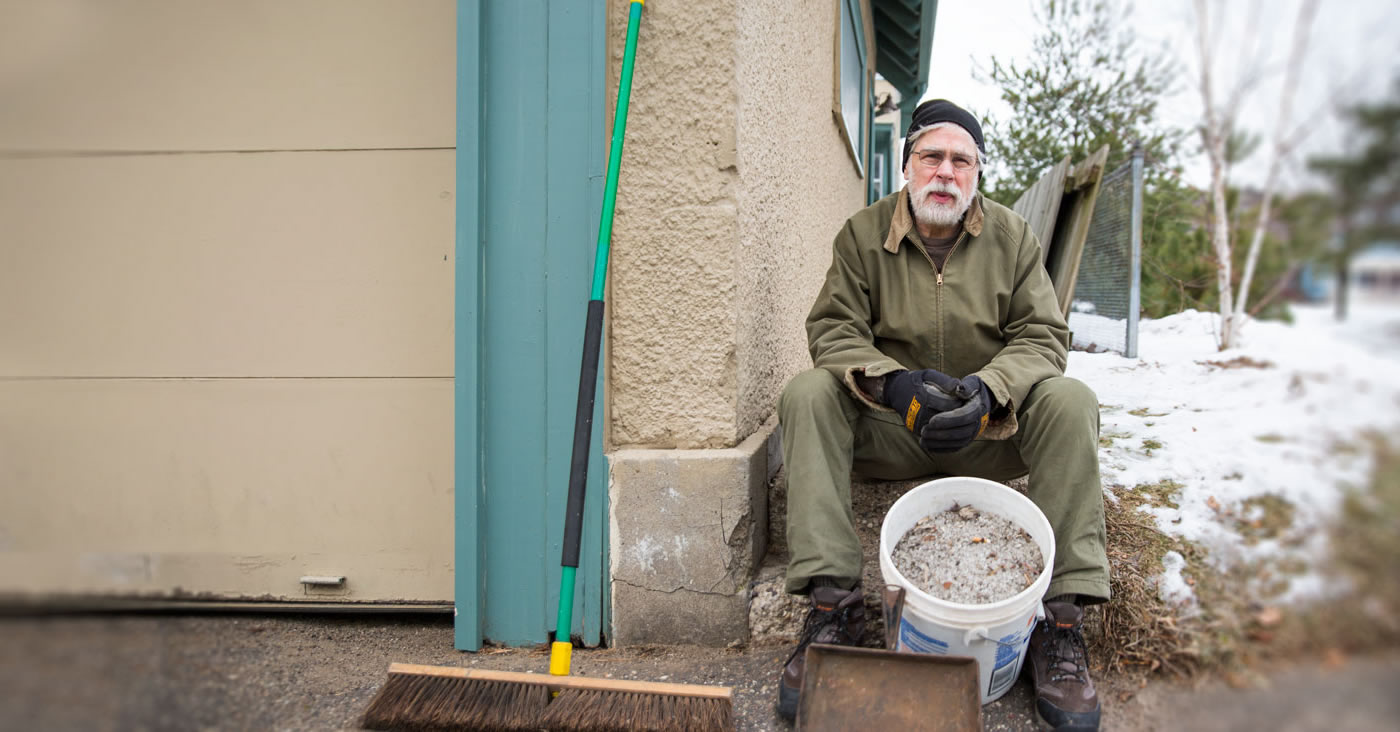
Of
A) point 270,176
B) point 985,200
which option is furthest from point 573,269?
point 985,200

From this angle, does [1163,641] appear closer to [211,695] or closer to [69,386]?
[211,695]

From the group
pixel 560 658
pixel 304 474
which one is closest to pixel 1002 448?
pixel 560 658

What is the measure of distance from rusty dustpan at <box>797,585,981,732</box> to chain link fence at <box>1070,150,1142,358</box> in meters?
0.67

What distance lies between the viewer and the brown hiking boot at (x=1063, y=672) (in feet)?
5.55

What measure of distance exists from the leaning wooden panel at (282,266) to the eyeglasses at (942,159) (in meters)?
1.30

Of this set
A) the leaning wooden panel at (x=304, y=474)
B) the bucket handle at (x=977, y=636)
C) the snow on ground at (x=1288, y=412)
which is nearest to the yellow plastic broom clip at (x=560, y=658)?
the leaning wooden panel at (x=304, y=474)

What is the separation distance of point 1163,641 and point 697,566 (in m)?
1.05

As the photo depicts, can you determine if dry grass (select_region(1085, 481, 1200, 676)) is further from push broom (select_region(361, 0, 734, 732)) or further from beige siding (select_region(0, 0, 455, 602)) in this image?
beige siding (select_region(0, 0, 455, 602))

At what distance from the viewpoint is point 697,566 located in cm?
210

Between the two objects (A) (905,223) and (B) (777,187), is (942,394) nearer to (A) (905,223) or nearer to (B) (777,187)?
(A) (905,223)

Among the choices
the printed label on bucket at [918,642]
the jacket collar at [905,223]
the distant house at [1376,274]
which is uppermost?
the jacket collar at [905,223]

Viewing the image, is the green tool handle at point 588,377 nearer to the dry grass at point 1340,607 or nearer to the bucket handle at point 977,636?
the bucket handle at point 977,636

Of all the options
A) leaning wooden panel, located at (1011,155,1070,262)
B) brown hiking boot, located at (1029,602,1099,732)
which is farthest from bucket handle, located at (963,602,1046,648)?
leaning wooden panel, located at (1011,155,1070,262)

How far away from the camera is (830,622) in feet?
6.21
